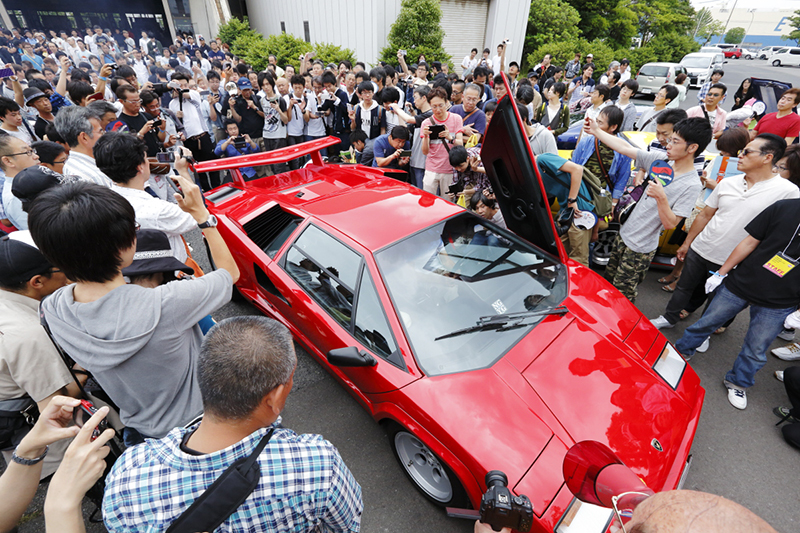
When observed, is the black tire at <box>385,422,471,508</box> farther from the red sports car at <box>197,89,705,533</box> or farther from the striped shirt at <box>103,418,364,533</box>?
the striped shirt at <box>103,418,364,533</box>

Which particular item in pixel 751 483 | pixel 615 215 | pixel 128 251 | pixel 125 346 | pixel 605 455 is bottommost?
pixel 751 483

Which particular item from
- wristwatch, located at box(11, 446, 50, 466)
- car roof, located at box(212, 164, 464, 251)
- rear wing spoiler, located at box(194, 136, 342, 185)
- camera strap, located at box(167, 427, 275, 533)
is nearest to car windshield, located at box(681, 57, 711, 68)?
car roof, located at box(212, 164, 464, 251)

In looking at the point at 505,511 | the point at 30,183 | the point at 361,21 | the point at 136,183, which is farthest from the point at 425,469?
the point at 361,21

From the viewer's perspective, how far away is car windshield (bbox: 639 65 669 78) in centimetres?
1450

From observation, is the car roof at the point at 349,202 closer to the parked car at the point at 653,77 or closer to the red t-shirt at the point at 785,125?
the red t-shirt at the point at 785,125

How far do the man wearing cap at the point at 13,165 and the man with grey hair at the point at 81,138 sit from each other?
26cm

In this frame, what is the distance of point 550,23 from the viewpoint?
1714cm

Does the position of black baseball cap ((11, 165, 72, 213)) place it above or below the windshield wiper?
above

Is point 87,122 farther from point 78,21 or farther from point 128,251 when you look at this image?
point 78,21

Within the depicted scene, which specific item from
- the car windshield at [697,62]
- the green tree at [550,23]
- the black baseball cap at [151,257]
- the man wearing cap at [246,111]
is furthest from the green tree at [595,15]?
the black baseball cap at [151,257]

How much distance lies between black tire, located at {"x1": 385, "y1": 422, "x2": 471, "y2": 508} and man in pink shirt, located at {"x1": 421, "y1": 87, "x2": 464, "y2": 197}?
322cm

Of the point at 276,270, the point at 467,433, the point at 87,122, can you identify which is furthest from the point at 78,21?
the point at 467,433

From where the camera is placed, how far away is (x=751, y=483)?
229 centimetres

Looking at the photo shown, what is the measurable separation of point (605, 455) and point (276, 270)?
2.29m
